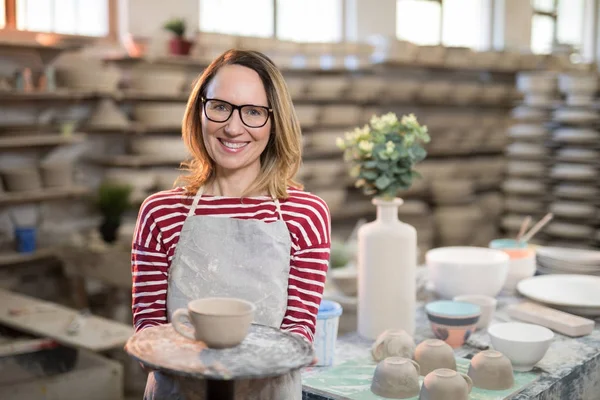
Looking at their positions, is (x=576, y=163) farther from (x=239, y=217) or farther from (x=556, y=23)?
(x=239, y=217)

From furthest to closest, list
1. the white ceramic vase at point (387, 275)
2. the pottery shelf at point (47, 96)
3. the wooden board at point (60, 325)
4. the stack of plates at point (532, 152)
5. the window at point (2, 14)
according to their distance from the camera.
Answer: the stack of plates at point (532, 152), the window at point (2, 14), the pottery shelf at point (47, 96), the wooden board at point (60, 325), the white ceramic vase at point (387, 275)

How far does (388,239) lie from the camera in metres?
2.02

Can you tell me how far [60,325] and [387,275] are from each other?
206cm

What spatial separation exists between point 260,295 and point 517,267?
128 cm

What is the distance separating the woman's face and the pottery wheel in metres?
0.39

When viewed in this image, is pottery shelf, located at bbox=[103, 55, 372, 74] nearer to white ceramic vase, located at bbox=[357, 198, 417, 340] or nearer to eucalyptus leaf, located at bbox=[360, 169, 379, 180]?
eucalyptus leaf, located at bbox=[360, 169, 379, 180]

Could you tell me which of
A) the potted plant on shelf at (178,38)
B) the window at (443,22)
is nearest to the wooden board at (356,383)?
the potted plant on shelf at (178,38)

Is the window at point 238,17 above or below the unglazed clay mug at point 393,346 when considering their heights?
above

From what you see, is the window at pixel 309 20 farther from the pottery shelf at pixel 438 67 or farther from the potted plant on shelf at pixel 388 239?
the potted plant on shelf at pixel 388 239

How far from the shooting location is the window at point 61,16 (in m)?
4.79

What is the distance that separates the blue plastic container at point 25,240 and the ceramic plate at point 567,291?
3.30 meters

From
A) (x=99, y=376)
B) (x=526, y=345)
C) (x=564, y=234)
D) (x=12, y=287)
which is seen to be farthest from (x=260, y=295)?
(x=564, y=234)

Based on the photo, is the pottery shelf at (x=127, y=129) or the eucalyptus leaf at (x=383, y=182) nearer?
the eucalyptus leaf at (x=383, y=182)

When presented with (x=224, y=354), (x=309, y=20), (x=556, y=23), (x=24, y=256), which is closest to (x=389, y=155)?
(x=224, y=354)
